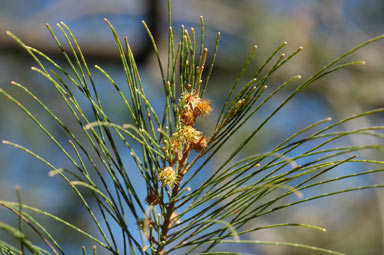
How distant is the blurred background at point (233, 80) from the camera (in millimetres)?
2898

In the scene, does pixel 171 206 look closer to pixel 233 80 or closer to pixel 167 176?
pixel 167 176

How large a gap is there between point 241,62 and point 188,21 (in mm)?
493

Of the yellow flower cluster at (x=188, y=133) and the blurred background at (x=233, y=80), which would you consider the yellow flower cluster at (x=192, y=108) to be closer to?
the yellow flower cluster at (x=188, y=133)

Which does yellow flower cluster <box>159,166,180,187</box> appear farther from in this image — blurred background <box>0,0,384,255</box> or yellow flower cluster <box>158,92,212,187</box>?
blurred background <box>0,0,384,255</box>

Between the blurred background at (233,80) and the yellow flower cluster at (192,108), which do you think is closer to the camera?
the yellow flower cluster at (192,108)

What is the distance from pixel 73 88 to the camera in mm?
3094

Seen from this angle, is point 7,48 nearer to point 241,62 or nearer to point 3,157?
point 3,157

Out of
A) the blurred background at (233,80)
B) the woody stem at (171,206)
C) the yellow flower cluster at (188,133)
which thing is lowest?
the woody stem at (171,206)

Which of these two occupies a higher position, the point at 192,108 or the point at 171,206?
the point at 192,108

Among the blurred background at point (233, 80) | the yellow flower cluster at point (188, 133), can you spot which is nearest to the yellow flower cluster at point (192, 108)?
the yellow flower cluster at point (188, 133)

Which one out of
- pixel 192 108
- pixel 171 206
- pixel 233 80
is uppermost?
pixel 233 80

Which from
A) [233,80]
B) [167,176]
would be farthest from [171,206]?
[233,80]

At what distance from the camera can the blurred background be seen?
2.90 metres

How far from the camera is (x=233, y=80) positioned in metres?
3.16
